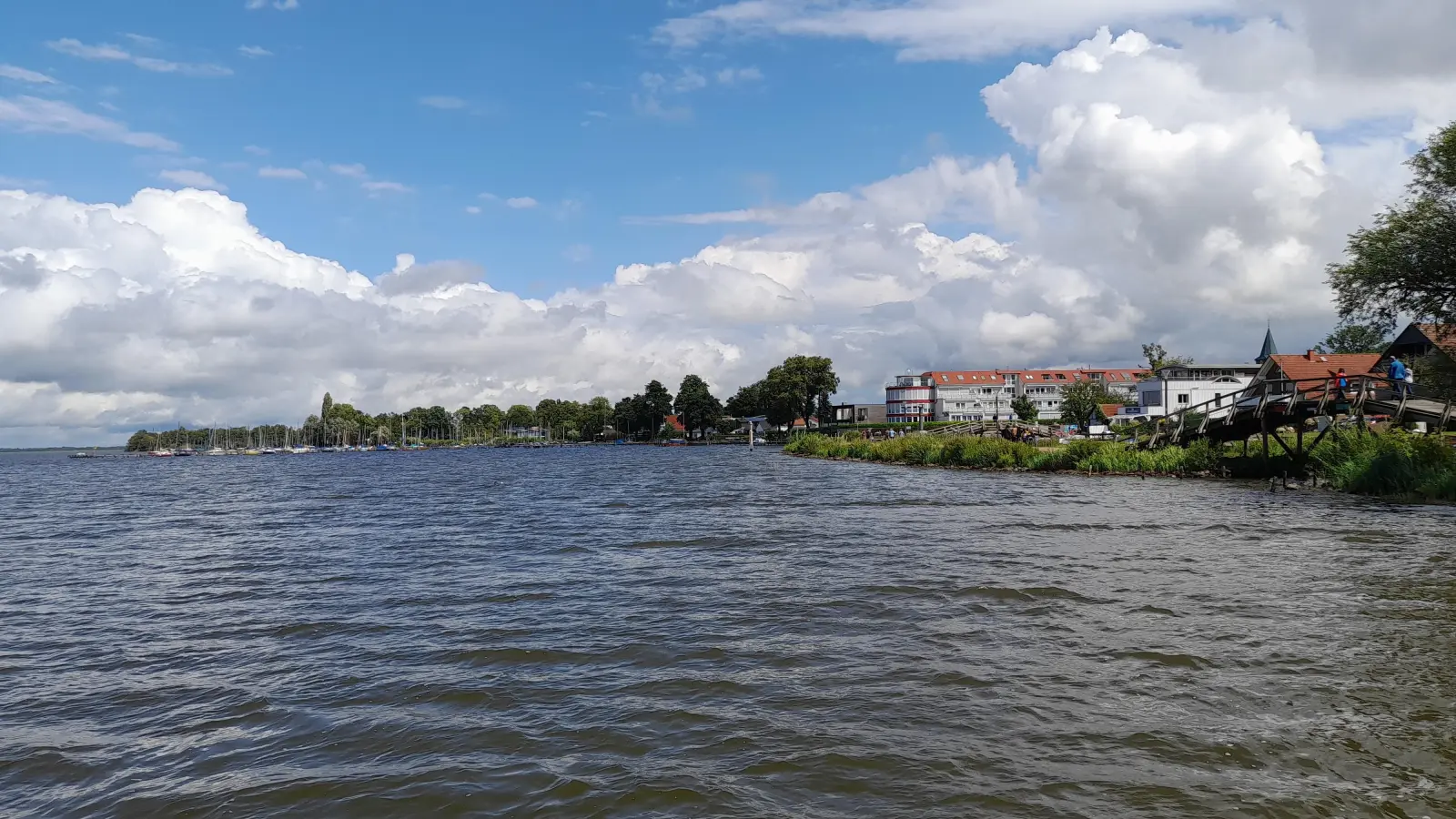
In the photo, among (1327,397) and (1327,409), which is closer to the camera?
(1327,397)

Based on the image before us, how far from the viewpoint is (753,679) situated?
1069 centimetres

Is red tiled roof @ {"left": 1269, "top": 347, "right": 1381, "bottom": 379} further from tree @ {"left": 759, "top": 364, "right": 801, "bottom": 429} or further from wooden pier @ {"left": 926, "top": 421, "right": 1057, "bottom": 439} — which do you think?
tree @ {"left": 759, "top": 364, "right": 801, "bottom": 429}

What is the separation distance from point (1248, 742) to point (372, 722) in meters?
8.66

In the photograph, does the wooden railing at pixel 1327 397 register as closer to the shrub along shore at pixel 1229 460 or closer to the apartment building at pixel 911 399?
the shrub along shore at pixel 1229 460

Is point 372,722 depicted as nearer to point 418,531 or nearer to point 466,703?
point 466,703

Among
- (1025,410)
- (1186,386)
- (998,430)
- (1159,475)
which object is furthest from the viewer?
(1025,410)

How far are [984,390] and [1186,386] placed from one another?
75.6m

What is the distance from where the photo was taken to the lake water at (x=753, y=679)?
7.48 m

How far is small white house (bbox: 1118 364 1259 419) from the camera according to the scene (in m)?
109

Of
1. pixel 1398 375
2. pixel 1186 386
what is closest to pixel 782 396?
pixel 1186 386

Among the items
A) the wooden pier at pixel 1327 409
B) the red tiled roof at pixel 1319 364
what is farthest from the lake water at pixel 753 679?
the red tiled roof at pixel 1319 364

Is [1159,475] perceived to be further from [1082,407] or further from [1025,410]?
[1025,410]

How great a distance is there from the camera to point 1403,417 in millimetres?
36812

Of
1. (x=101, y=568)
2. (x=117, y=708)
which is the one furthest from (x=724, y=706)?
(x=101, y=568)
